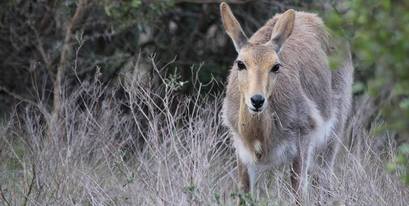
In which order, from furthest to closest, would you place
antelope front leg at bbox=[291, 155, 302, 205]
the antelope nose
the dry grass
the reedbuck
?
antelope front leg at bbox=[291, 155, 302, 205]
the reedbuck
the antelope nose
the dry grass

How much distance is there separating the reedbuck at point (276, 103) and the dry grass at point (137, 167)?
0.20 metres

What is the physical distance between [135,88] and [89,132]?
2.40ft

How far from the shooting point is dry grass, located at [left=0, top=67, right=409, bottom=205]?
22.6ft

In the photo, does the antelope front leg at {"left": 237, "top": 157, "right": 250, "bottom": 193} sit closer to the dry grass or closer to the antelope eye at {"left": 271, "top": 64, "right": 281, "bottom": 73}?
the dry grass

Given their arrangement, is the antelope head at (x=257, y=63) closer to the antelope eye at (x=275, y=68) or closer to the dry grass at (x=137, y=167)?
the antelope eye at (x=275, y=68)

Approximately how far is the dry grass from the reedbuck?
0.20 metres

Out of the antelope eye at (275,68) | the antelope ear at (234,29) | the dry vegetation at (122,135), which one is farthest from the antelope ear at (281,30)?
the dry vegetation at (122,135)

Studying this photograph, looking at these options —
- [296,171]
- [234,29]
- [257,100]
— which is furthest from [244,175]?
[234,29]

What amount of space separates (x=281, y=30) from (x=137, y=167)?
1.74m

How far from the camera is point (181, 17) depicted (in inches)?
530

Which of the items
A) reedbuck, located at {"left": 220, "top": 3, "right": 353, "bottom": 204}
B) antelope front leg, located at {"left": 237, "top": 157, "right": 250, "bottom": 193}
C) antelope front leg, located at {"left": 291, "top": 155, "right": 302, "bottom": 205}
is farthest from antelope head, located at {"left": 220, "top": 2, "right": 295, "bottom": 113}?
antelope front leg, located at {"left": 291, "top": 155, "right": 302, "bottom": 205}

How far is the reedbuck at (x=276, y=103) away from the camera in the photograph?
25.3 ft

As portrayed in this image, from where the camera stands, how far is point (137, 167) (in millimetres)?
7844

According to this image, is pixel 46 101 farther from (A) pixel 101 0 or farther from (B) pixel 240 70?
(B) pixel 240 70
